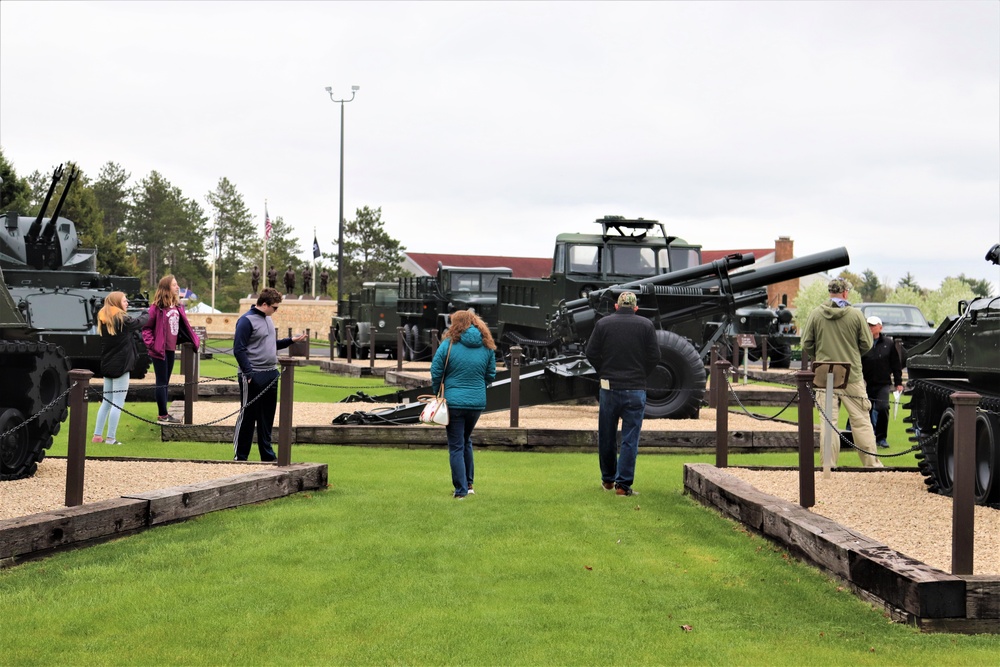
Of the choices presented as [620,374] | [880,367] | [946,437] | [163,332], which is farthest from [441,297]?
[946,437]

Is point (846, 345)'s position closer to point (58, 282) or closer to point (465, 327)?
point (465, 327)

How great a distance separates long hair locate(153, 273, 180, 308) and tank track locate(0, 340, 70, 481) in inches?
140

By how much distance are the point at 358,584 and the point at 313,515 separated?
2.48 m

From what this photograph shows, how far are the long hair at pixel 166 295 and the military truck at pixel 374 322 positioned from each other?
22901mm

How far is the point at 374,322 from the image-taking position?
40344mm

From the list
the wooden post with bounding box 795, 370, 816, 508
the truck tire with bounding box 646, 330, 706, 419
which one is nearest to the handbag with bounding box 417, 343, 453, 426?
the wooden post with bounding box 795, 370, 816, 508

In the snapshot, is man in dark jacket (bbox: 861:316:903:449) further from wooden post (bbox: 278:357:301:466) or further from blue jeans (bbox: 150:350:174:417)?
blue jeans (bbox: 150:350:174:417)

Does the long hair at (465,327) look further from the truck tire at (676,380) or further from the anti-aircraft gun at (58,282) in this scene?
the anti-aircraft gun at (58,282)

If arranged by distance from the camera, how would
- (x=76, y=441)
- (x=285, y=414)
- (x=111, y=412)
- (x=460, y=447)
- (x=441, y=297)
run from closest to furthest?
(x=76, y=441) → (x=460, y=447) → (x=285, y=414) → (x=111, y=412) → (x=441, y=297)

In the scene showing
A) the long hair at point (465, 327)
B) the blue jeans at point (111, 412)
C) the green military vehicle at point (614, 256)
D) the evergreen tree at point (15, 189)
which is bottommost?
the blue jeans at point (111, 412)

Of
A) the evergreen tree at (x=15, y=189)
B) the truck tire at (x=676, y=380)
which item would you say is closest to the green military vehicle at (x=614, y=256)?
the truck tire at (x=676, y=380)

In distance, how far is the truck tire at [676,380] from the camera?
17109mm

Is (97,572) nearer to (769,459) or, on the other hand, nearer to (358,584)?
(358,584)

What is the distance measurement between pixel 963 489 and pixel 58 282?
17.7 metres
